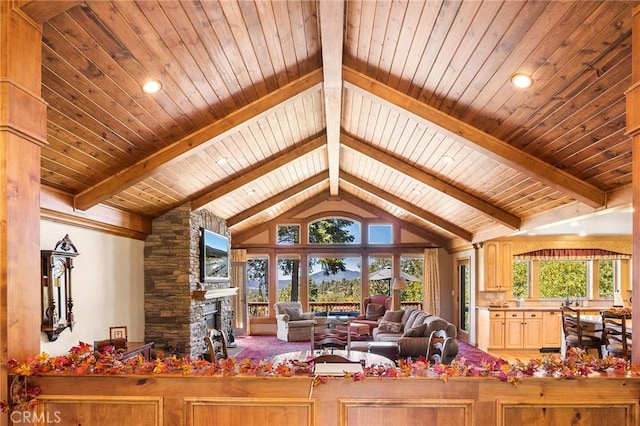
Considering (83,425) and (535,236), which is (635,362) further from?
(535,236)

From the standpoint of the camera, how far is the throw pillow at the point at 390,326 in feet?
31.6

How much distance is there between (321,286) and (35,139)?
10.2m

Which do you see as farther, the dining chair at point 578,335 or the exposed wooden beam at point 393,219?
the exposed wooden beam at point 393,219

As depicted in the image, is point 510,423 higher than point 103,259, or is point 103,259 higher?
point 103,259

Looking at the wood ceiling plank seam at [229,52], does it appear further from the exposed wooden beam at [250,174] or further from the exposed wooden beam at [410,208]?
the exposed wooden beam at [410,208]

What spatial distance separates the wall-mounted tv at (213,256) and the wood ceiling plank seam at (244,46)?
12.8 ft

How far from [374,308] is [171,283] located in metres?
5.35

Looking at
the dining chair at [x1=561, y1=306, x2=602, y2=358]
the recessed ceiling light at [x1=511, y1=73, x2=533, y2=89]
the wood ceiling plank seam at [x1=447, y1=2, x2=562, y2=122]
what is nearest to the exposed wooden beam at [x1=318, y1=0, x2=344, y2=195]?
the wood ceiling plank seam at [x1=447, y1=2, x2=562, y2=122]

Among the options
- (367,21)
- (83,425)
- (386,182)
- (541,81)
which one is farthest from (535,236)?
(83,425)

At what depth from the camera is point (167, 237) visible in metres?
7.70

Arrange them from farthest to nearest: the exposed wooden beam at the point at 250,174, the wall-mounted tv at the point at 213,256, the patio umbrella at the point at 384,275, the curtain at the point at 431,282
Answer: the patio umbrella at the point at 384,275
the curtain at the point at 431,282
the wall-mounted tv at the point at 213,256
the exposed wooden beam at the point at 250,174

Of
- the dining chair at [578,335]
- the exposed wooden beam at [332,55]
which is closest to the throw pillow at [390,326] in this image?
the dining chair at [578,335]

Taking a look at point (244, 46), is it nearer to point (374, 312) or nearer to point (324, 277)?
point (374, 312)

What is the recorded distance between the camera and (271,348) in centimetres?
1009
